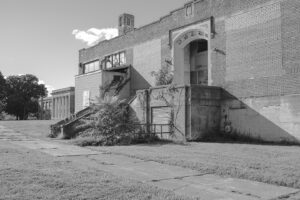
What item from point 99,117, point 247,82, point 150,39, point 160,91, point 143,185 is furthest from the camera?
point 150,39

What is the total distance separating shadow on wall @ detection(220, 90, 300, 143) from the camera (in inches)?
759

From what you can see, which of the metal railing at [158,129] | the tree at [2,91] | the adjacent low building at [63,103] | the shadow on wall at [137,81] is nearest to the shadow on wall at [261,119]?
the metal railing at [158,129]

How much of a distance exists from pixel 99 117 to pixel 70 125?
4862 millimetres

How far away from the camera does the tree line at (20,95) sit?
7825cm

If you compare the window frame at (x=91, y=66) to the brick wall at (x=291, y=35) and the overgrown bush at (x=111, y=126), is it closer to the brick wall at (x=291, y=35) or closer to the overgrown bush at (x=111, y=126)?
the overgrown bush at (x=111, y=126)

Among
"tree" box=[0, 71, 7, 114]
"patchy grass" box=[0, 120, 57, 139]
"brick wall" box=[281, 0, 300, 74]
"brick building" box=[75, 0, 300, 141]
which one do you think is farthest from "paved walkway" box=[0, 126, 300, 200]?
"tree" box=[0, 71, 7, 114]

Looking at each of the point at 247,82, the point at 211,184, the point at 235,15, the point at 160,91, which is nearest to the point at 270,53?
the point at 247,82

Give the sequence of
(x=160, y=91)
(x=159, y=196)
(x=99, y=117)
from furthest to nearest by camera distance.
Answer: (x=160, y=91)
(x=99, y=117)
(x=159, y=196)

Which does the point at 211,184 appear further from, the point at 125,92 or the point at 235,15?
the point at 125,92

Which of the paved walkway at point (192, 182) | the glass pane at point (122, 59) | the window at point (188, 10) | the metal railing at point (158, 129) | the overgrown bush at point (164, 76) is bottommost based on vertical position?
the paved walkway at point (192, 182)

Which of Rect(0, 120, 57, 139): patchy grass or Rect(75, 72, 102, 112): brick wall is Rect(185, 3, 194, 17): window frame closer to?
Rect(75, 72, 102, 112): brick wall

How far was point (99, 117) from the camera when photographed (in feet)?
64.2

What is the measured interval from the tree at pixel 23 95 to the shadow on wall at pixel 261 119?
6464 cm

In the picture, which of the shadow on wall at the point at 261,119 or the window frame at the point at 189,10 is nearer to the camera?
the shadow on wall at the point at 261,119
